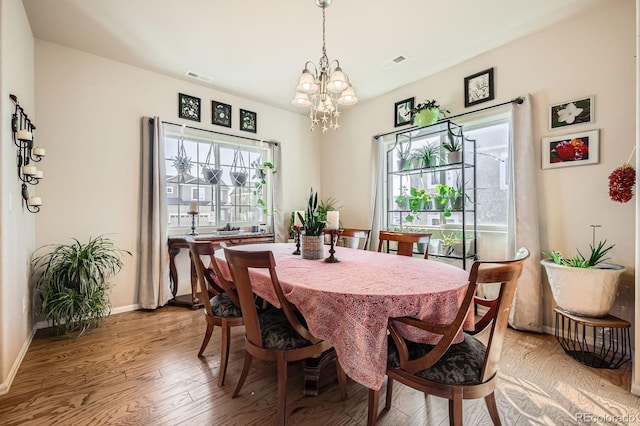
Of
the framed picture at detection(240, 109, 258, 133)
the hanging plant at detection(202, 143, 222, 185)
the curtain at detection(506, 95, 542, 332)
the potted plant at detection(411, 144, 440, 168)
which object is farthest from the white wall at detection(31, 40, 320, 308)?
the curtain at detection(506, 95, 542, 332)

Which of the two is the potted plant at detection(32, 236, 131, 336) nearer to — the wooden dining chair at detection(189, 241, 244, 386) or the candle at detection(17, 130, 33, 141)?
the candle at detection(17, 130, 33, 141)

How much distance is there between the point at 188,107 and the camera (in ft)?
12.3

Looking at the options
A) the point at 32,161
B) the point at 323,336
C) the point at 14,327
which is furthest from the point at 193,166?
the point at 323,336

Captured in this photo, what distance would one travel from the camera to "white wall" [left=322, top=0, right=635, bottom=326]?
230 centimetres

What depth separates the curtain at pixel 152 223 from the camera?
130 inches

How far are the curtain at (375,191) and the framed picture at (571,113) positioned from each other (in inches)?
75.9

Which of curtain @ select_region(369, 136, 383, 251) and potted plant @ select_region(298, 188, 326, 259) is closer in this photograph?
potted plant @ select_region(298, 188, 326, 259)

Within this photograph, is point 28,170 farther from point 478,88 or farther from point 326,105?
point 478,88

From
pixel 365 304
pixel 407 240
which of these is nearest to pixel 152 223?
pixel 407 240

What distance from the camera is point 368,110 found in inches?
170

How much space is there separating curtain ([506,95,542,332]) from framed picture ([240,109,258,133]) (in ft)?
10.7

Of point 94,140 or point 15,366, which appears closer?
point 15,366

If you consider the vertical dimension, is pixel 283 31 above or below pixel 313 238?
above

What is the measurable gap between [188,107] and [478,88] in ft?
11.3
